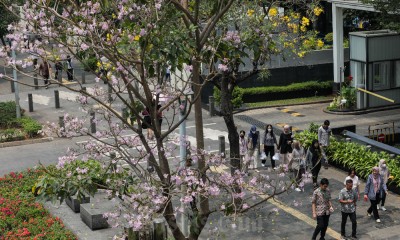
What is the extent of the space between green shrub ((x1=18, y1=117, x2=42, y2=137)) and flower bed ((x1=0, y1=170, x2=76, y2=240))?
22.0ft

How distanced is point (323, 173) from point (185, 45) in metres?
11.9

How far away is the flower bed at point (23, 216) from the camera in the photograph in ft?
64.1

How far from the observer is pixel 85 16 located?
1449 cm

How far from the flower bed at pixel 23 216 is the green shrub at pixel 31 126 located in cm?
669

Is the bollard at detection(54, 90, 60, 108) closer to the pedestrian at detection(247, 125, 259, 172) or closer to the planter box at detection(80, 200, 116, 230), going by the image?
the pedestrian at detection(247, 125, 259, 172)

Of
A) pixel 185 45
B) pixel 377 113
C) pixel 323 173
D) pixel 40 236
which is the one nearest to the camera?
pixel 185 45

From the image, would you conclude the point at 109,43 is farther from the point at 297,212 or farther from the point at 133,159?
the point at 297,212

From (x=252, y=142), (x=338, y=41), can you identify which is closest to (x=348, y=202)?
(x=252, y=142)

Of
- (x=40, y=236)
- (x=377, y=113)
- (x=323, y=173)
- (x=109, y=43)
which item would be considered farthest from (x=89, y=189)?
(x=377, y=113)

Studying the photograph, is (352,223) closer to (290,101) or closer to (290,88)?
(290,101)

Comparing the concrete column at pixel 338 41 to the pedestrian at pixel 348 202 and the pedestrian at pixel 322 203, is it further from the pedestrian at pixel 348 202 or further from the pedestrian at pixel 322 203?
the pedestrian at pixel 322 203

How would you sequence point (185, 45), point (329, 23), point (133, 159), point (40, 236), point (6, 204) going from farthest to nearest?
point (329, 23)
point (6, 204)
point (40, 236)
point (133, 159)
point (185, 45)

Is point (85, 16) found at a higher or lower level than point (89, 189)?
higher

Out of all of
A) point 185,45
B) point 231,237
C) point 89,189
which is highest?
Answer: point 185,45
